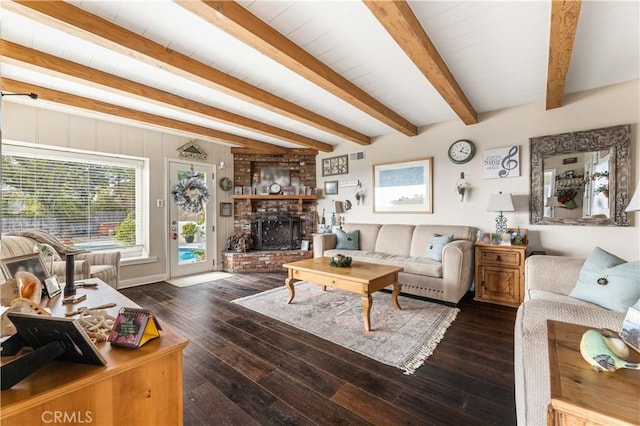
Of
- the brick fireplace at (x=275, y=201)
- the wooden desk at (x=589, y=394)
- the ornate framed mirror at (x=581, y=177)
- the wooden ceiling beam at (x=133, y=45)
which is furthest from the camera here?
the brick fireplace at (x=275, y=201)

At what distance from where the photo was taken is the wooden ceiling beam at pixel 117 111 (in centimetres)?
286

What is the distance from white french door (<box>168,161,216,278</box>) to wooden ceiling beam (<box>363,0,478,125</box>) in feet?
12.9

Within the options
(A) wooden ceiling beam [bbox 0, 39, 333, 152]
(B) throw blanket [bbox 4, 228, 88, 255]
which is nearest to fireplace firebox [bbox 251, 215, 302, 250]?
(A) wooden ceiling beam [bbox 0, 39, 333, 152]

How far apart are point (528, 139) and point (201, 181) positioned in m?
4.85

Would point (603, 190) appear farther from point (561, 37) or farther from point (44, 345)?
point (44, 345)

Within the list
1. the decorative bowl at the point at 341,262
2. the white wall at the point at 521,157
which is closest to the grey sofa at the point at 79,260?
the decorative bowl at the point at 341,262

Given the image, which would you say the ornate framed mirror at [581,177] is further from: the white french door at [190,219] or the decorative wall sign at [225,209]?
the white french door at [190,219]

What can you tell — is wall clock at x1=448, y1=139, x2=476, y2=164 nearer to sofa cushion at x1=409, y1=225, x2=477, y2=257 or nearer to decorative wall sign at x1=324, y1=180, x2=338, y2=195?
sofa cushion at x1=409, y1=225, x2=477, y2=257

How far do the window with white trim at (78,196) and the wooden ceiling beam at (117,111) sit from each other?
2.94 feet

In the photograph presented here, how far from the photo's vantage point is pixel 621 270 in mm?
1812

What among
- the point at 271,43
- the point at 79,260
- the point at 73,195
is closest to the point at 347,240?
the point at 271,43

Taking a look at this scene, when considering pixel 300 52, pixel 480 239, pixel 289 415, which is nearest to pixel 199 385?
pixel 289 415

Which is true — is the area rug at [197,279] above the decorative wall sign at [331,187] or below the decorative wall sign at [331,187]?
below

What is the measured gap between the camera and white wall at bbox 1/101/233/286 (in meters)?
3.39
